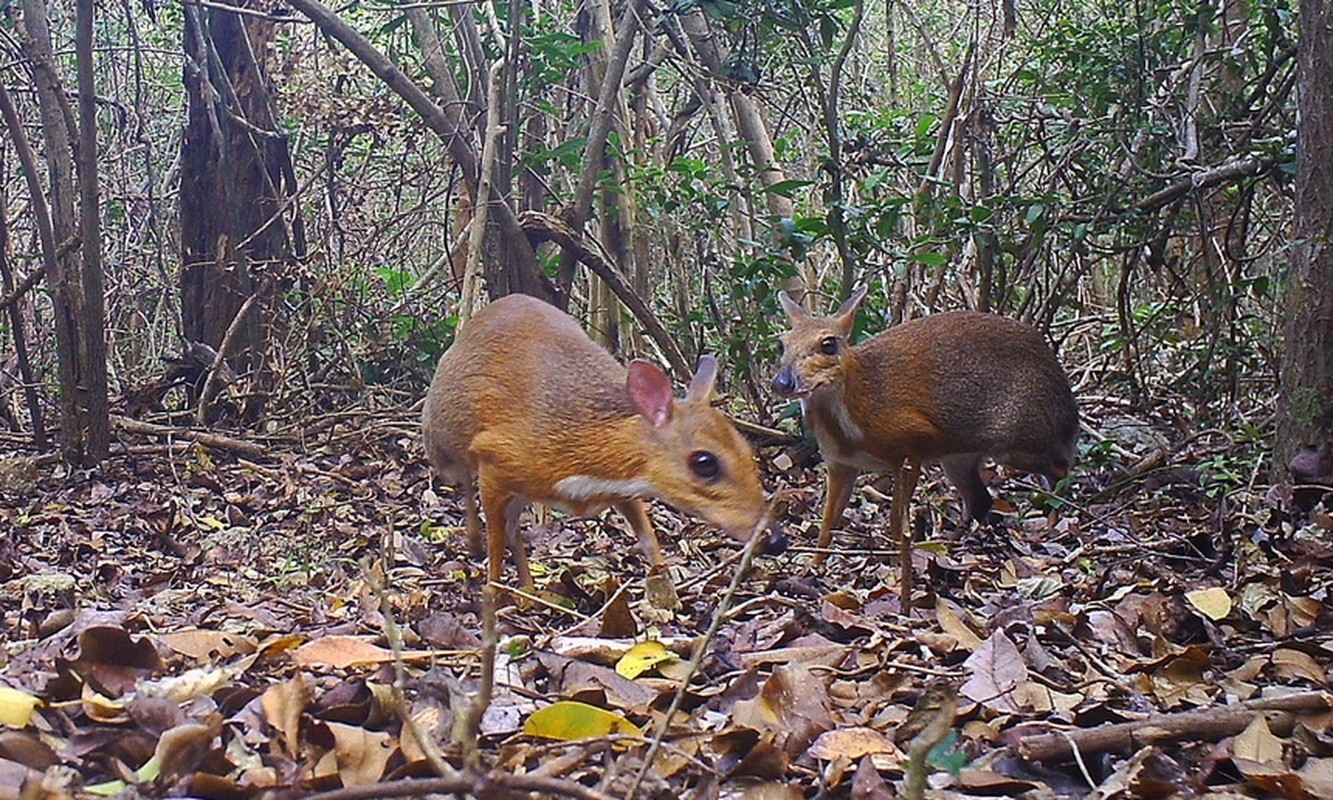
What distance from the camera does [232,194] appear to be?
31.7 feet

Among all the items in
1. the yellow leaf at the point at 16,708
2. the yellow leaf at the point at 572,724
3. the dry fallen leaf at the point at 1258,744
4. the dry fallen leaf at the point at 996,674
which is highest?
the yellow leaf at the point at 16,708

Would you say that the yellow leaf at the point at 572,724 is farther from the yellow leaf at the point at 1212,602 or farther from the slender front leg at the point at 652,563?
the yellow leaf at the point at 1212,602

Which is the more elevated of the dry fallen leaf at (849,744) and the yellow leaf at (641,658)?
the dry fallen leaf at (849,744)

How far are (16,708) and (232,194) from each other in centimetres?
768

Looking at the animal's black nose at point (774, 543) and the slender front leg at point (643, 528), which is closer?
the animal's black nose at point (774, 543)

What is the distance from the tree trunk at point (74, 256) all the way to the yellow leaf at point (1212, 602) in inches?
224

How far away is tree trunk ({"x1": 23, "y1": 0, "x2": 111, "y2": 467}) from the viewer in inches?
279

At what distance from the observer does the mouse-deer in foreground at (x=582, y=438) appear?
467cm

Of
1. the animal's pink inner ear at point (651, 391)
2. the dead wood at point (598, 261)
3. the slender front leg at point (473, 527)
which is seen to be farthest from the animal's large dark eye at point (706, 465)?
the dead wood at point (598, 261)

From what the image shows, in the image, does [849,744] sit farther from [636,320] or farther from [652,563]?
[636,320]

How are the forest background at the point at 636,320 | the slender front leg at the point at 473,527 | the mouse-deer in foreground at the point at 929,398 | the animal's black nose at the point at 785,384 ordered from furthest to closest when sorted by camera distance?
the mouse-deer in foreground at the point at 929,398
the animal's black nose at the point at 785,384
the slender front leg at the point at 473,527
the forest background at the point at 636,320

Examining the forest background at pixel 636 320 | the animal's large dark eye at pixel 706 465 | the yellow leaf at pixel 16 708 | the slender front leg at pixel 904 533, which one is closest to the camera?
the yellow leaf at pixel 16 708

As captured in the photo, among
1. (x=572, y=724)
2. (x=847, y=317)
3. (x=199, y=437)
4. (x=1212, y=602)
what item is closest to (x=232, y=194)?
(x=199, y=437)

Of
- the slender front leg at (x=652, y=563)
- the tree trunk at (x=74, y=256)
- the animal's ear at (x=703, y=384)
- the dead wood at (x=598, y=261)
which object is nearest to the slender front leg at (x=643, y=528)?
the slender front leg at (x=652, y=563)
